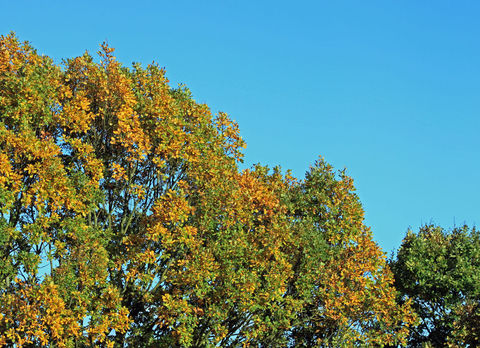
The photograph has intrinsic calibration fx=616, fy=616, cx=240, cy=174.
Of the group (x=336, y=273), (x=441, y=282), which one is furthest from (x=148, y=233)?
(x=441, y=282)

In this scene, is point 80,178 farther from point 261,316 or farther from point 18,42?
point 261,316

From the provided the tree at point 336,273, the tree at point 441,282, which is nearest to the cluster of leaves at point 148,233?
the tree at point 336,273

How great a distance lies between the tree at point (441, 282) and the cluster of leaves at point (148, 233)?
802 cm

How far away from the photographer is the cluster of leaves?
2627cm

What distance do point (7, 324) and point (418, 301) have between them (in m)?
28.8

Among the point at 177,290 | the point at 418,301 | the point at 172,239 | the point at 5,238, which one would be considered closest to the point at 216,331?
the point at 177,290

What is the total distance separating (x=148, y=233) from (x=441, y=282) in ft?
77.1

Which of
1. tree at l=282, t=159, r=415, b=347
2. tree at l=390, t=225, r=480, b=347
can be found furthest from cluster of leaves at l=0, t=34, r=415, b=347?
tree at l=390, t=225, r=480, b=347

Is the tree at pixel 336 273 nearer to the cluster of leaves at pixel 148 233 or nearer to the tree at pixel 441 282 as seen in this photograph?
the cluster of leaves at pixel 148 233

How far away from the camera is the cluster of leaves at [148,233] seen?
26266 mm

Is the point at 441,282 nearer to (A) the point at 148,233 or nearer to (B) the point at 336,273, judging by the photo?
(B) the point at 336,273

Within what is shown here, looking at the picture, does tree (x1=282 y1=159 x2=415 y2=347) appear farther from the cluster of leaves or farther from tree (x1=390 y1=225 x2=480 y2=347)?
tree (x1=390 y1=225 x2=480 y2=347)

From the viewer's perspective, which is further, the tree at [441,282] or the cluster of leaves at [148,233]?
the tree at [441,282]

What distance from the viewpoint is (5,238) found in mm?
25625
